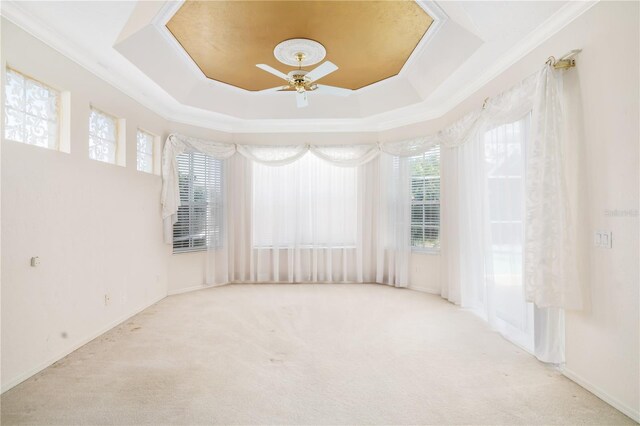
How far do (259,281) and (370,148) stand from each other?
3096mm

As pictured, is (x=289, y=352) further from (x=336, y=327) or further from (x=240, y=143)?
(x=240, y=143)

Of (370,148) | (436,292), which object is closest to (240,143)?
(370,148)

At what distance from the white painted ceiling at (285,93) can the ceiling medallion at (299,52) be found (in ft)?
3.60

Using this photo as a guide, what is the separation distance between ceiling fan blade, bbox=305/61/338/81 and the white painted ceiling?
3.17 feet

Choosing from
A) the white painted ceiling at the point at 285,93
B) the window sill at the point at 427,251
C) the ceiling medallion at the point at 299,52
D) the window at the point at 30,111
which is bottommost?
the window sill at the point at 427,251

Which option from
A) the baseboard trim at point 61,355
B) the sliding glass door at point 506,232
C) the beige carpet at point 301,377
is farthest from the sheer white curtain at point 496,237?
the baseboard trim at point 61,355

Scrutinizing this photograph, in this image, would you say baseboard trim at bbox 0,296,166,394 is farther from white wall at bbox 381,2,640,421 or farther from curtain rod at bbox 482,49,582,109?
curtain rod at bbox 482,49,582,109

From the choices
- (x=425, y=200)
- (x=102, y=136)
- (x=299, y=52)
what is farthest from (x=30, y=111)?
(x=425, y=200)

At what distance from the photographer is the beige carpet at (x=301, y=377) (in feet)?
6.57

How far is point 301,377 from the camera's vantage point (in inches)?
96.3

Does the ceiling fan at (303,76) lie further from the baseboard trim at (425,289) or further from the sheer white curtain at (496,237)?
the baseboard trim at (425,289)

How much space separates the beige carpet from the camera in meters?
2.00

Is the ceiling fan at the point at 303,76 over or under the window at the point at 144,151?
over

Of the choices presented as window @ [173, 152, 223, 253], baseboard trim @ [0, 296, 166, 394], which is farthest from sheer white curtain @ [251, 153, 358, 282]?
baseboard trim @ [0, 296, 166, 394]
